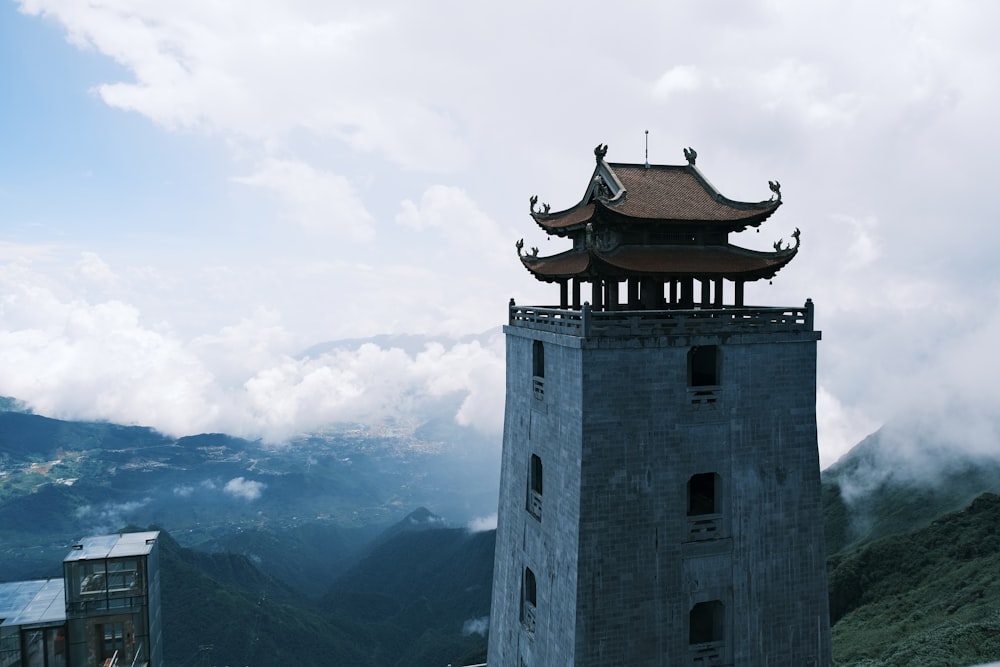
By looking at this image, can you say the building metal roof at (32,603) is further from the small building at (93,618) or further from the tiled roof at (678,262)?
the tiled roof at (678,262)

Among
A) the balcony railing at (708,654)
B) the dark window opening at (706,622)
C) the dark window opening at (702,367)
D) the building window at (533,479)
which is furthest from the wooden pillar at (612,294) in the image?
the balcony railing at (708,654)

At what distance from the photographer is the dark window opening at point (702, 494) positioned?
23.3 m

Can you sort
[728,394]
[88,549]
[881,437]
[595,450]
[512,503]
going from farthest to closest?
[881,437] → [88,549] → [512,503] → [728,394] → [595,450]

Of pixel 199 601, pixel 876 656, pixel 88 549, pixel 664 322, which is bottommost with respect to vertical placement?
pixel 199 601

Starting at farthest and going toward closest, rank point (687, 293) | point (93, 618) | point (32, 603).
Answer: point (32, 603) → point (93, 618) → point (687, 293)

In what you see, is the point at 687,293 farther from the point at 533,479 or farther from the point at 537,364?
the point at 533,479

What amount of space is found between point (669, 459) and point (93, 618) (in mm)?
28307

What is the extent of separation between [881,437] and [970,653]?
301ft

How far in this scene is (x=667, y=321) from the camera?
21.9 m

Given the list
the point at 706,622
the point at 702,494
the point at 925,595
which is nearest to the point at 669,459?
the point at 702,494

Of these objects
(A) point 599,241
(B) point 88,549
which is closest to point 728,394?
(A) point 599,241

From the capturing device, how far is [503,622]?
28.5m

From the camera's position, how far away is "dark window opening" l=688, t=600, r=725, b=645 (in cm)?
2273

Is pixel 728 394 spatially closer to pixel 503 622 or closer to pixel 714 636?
pixel 714 636
